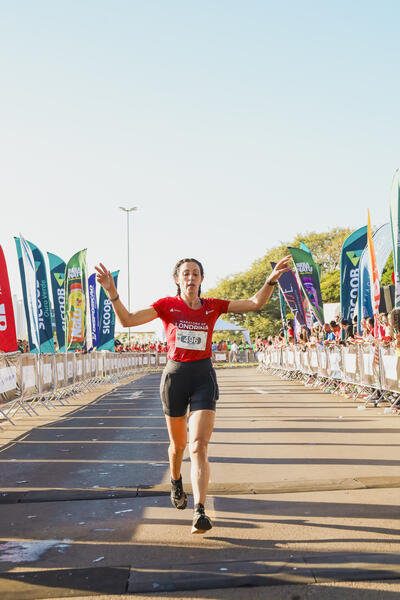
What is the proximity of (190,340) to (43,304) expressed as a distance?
57.0 feet

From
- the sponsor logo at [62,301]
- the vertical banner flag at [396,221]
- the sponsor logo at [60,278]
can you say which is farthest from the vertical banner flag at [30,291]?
the vertical banner flag at [396,221]

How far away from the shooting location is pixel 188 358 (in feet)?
18.4

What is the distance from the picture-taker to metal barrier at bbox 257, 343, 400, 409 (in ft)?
48.8

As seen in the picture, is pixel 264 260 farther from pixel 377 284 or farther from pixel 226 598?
pixel 226 598

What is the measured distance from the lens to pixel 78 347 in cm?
2639

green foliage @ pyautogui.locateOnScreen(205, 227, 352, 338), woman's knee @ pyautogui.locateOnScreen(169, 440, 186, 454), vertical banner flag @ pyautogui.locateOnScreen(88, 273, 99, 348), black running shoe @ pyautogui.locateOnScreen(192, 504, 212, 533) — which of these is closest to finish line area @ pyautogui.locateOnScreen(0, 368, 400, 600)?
black running shoe @ pyautogui.locateOnScreen(192, 504, 212, 533)

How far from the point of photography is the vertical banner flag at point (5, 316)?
15.3 meters

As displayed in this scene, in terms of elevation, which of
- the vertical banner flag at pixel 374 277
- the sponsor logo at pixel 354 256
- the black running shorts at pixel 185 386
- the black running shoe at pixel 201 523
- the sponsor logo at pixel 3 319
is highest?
the sponsor logo at pixel 354 256

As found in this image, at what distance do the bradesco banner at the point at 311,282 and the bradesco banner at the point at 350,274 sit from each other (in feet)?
11.3

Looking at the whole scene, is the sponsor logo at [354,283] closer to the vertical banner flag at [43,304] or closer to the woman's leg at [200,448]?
the vertical banner flag at [43,304]

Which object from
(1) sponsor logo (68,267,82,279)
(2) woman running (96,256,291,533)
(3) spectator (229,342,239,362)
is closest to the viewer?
(2) woman running (96,256,291,533)

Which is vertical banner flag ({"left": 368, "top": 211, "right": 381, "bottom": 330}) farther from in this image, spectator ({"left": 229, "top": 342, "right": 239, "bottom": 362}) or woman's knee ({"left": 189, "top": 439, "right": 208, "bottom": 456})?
spectator ({"left": 229, "top": 342, "right": 239, "bottom": 362})

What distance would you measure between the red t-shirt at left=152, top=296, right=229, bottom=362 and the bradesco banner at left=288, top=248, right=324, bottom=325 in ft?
65.8

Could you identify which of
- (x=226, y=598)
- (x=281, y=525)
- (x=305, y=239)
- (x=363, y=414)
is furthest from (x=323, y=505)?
(x=305, y=239)
